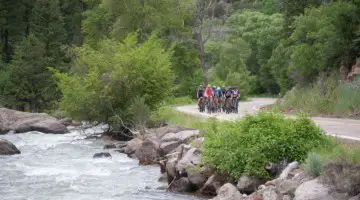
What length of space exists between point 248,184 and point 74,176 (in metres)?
6.92

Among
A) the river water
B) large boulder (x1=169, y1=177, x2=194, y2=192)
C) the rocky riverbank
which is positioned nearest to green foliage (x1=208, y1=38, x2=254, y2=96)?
the river water

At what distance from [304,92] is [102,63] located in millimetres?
10891

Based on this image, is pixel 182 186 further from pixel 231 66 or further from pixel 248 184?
pixel 231 66

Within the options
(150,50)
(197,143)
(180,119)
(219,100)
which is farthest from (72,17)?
(197,143)

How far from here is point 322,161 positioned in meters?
11.6

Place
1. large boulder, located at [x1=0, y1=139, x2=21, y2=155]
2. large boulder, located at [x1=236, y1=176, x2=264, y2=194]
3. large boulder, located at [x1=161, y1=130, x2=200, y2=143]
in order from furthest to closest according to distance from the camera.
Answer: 1. large boulder, located at [x1=0, y1=139, x2=21, y2=155]
2. large boulder, located at [x1=161, y1=130, x2=200, y2=143]
3. large boulder, located at [x1=236, y1=176, x2=264, y2=194]

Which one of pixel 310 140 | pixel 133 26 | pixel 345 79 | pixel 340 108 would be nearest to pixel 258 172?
pixel 310 140

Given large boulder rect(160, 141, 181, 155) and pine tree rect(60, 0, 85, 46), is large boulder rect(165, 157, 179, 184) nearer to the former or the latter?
large boulder rect(160, 141, 181, 155)

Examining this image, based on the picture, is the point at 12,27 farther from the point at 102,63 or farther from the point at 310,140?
the point at 310,140

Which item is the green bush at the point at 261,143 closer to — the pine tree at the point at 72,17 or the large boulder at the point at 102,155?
the large boulder at the point at 102,155

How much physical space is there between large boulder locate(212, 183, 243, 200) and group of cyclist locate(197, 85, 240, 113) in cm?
1921

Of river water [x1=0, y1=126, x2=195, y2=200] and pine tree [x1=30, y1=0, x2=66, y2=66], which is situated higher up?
pine tree [x1=30, y1=0, x2=66, y2=66]

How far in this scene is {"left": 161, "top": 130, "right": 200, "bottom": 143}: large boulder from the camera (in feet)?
67.5

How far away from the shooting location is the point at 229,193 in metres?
12.9
